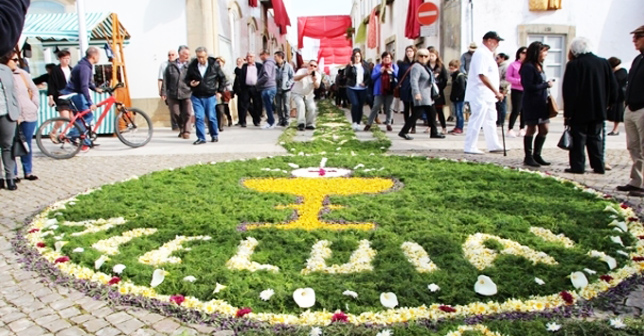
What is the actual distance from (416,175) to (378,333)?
13.8 ft

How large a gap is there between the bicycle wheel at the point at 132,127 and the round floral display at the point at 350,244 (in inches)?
144

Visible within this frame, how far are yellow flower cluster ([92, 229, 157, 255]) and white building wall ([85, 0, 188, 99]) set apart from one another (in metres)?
10.9

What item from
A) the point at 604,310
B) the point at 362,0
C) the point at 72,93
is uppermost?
the point at 362,0

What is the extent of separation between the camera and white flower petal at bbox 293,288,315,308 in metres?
2.96

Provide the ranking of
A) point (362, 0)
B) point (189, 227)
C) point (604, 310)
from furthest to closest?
point (362, 0)
point (189, 227)
point (604, 310)

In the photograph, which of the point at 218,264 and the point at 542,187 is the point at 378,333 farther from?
the point at 542,187

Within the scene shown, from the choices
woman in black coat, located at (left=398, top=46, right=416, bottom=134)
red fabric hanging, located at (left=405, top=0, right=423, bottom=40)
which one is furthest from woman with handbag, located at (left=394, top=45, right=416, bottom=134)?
red fabric hanging, located at (left=405, top=0, right=423, bottom=40)

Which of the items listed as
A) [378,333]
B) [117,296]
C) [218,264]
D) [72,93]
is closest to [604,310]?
[378,333]

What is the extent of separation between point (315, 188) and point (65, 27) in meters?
9.08

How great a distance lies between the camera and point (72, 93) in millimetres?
9531

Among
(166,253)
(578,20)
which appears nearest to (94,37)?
(166,253)

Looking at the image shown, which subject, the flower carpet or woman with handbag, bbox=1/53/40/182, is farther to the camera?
woman with handbag, bbox=1/53/40/182

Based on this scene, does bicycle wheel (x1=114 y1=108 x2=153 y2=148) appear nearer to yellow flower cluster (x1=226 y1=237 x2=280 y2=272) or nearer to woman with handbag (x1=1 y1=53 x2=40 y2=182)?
woman with handbag (x1=1 y1=53 x2=40 y2=182)

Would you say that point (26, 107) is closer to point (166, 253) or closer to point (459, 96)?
point (166, 253)
